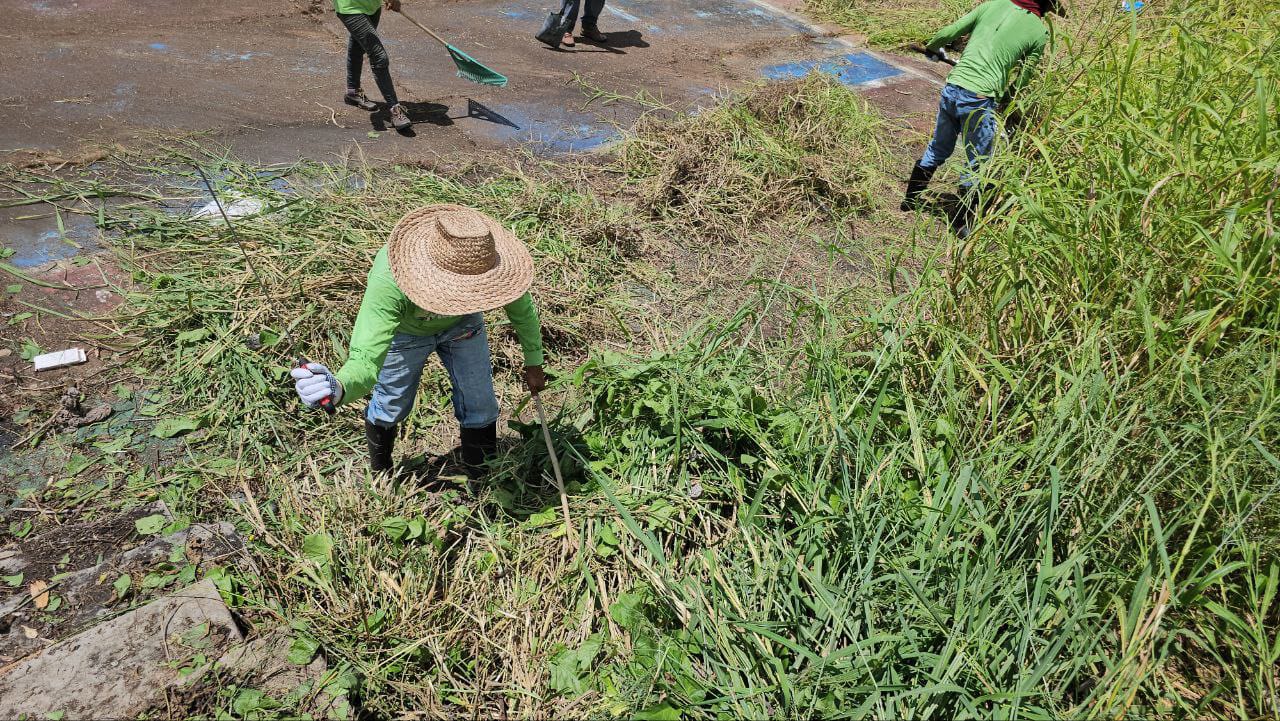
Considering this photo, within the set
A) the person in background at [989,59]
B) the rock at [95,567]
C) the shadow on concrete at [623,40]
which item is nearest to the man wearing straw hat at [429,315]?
the rock at [95,567]

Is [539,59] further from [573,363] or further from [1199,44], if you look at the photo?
[1199,44]

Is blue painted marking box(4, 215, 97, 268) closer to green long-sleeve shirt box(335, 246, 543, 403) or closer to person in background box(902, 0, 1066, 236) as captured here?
green long-sleeve shirt box(335, 246, 543, 403)

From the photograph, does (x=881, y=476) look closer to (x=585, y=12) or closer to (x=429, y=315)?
(x=429, y=315)

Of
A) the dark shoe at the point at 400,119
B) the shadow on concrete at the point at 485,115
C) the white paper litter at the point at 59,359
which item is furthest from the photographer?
the shadow on concrete at the point at 485,115

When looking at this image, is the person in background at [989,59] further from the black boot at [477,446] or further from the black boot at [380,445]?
the black boot at [380,445]

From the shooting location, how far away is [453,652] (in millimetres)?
2688

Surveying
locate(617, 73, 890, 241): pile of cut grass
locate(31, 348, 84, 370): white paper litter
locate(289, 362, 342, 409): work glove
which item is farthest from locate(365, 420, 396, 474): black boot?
locate(617, 73, 890, 241): pile of cut grass

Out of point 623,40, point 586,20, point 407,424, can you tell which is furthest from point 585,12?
point 407,424

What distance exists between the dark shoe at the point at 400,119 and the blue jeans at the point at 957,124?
3689mm

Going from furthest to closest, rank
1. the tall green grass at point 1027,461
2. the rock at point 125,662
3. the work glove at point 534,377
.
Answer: the work glove at point 534,377 → the tall green grass at point 1027,461 → the rock at point 125,662

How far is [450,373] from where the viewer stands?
124 inches

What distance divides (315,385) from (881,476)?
1.94 metres

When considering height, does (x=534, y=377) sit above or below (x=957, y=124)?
below

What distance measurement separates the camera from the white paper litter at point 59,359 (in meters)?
3.59
